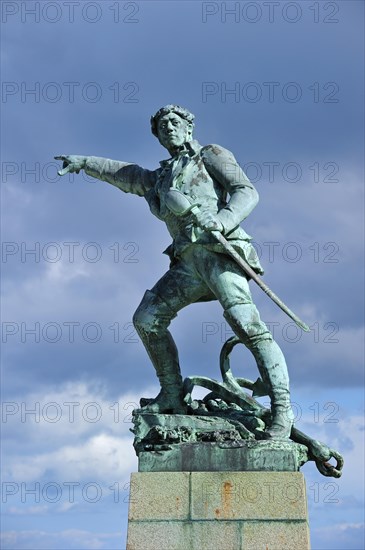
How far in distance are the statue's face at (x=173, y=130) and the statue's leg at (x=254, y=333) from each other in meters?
1.58

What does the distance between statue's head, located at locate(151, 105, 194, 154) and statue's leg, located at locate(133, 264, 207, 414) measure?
156 cm

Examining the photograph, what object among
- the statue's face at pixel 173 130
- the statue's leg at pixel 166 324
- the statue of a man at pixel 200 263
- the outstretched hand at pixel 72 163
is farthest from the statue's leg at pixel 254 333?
the outstretched hand at pixel 72 163

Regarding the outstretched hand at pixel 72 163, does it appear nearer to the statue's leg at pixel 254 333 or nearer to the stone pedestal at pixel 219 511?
the statue's leg at pixel 254 333

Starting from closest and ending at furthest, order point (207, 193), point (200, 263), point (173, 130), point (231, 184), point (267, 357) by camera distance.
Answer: point (267, 357) → point (200, 263) → point (231, 184) → point (207, 193) → point (173, 130)

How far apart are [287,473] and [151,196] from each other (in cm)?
381

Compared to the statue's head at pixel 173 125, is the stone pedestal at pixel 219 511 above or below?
below

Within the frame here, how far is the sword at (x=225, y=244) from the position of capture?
11133mm

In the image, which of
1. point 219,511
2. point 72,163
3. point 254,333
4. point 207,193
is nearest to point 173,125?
point 207,193

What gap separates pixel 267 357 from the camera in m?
11.0

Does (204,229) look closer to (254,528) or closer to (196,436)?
(196,436)

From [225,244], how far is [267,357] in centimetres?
135

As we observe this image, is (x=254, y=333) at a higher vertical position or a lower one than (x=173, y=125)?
lower

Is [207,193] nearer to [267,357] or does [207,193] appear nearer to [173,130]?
[173,130]

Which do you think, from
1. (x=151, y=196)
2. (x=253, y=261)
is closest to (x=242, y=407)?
(x=253, y=261)
